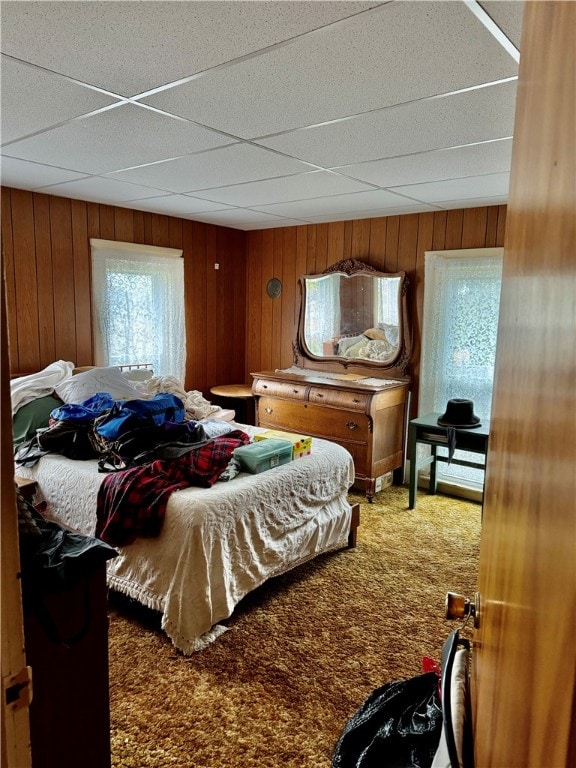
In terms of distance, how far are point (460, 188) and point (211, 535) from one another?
2.65 meters

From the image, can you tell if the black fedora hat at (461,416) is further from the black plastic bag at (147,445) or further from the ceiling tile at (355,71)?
the ceiling tile at (355,71)

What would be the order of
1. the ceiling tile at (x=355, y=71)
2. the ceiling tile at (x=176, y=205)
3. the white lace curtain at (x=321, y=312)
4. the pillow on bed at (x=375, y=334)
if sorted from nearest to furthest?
the ceiling tile at (x=355, y=71) < the ceiling tile at (x=176, y=205) < the pillow on bed at (x=375, y=334) < the white lace curtain at (x=321, y=312)

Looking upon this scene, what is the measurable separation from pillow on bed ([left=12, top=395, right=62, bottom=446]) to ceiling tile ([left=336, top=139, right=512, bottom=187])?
2.31 metres

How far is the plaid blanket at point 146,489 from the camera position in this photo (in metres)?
2.33

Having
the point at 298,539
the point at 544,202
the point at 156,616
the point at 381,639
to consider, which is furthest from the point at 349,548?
the point at 544,202

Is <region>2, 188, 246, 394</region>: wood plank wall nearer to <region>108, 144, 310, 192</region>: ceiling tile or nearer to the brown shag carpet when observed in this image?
<region>108, 144, 310, 192</region>: ceiling tile

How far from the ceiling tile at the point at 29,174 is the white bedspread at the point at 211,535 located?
1675mm

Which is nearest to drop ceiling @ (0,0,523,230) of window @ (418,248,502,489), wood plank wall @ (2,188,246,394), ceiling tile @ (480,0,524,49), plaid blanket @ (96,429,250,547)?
ceiling tile @ (480,0,524,49)

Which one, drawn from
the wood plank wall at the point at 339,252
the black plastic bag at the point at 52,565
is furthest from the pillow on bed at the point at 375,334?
the black plastic bag at the point at 52,565

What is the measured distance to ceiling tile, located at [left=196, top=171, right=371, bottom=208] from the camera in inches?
126

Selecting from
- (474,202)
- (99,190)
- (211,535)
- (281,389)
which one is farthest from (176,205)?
(211,535)

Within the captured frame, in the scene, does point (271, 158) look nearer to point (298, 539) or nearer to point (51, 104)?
point (51, 104)

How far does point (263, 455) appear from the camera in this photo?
2766mm

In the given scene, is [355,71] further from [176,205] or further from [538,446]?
[176,205]
